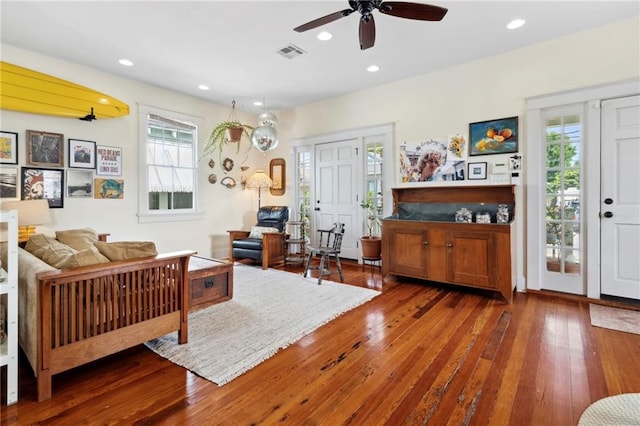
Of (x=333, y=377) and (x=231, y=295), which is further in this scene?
(x=231, y=295)

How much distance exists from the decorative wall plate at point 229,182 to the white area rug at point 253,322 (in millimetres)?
2215

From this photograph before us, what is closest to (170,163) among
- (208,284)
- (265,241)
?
(265,241)

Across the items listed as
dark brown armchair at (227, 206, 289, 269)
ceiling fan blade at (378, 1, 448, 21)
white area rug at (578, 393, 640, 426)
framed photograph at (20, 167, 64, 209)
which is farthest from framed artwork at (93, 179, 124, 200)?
white area rug at (578, 393, 640, 426)

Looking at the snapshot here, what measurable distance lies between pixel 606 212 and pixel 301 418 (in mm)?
3639

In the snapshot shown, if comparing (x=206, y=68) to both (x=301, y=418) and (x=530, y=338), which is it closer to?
(x=301, y=418)

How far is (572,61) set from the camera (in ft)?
11.0

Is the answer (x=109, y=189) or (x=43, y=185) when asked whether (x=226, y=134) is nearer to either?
(x=109, y=189)

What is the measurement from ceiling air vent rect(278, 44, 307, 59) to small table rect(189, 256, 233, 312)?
8.25ft

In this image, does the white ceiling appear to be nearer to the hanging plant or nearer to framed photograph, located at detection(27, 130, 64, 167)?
the hanging plant

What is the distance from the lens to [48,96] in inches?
138

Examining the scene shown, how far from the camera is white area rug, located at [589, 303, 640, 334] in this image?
2596mm

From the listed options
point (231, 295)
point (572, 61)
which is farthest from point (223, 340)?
point (572, 61)

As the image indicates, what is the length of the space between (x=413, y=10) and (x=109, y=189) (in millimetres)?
4192

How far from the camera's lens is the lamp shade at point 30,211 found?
3088 mm
